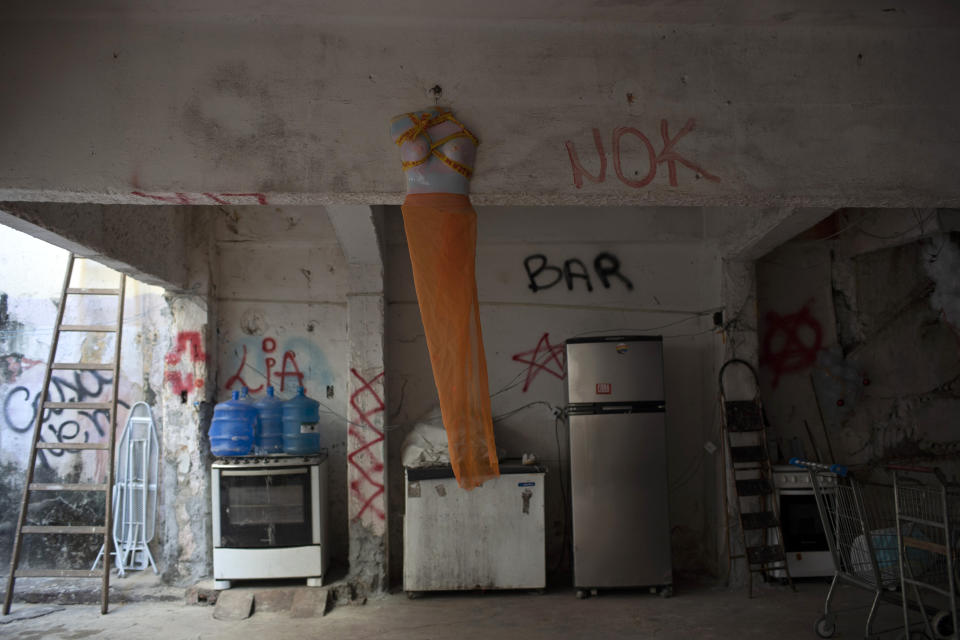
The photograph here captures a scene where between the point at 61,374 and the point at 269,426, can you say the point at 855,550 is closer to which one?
the point at 269,426

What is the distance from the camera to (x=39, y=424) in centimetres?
495

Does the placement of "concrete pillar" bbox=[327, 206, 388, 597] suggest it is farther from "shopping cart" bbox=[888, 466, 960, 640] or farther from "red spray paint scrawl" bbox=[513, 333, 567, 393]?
"shopping cart" bbox=[888, 466, 960, 640]

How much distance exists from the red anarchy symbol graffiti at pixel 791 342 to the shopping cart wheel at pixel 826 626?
86.1 inches

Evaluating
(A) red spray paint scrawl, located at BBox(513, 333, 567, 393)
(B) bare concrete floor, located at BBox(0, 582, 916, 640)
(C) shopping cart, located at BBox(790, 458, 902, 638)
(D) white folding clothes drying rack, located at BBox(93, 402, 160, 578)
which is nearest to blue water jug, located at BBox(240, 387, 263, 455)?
(D) white folding clothes drying rack, located at BBox(93, 402, 160, 578)

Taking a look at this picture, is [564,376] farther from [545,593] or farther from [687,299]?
[545,593]

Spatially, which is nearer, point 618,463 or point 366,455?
point 618,463

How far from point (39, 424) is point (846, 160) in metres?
5.20

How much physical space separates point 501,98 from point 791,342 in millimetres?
4102

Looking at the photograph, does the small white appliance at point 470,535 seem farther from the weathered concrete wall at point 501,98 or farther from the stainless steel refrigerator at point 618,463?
the weathered concrete wall at point 501,98


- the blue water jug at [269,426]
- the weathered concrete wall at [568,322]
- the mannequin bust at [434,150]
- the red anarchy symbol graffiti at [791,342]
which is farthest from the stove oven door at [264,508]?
the red anarchy symbol graffiti at [791,342]

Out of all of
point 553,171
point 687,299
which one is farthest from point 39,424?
point 687,299

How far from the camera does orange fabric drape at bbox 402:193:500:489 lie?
9.39ft

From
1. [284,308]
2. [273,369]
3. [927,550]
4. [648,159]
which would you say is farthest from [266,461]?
[927,550]

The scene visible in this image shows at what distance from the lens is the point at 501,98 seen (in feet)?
9.36
